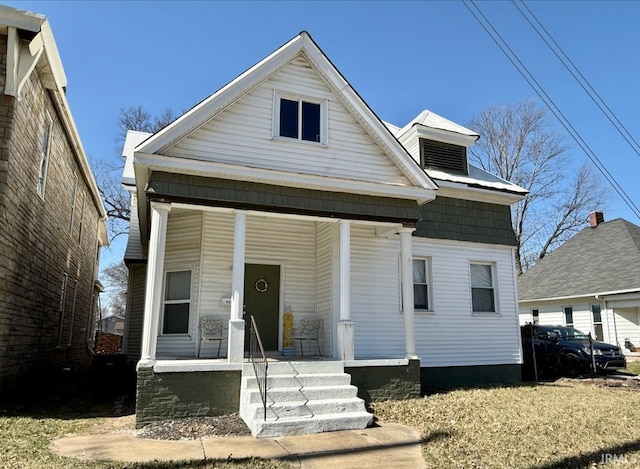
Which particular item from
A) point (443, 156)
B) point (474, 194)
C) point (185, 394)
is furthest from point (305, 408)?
point (443, 156)

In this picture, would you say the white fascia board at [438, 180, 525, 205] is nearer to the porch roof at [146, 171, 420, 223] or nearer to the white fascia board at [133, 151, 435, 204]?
the white fascia board at [133, 151, 435, 204]

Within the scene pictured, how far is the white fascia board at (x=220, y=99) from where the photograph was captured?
28.1 ft

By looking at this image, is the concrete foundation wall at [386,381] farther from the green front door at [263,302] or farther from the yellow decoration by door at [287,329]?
the green front door at [263,302]

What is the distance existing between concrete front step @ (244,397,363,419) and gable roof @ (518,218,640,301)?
15870mm

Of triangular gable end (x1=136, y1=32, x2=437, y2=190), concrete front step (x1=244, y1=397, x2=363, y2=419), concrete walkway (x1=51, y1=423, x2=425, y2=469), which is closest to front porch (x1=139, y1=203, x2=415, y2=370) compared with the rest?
triangular gable end (x1=136, y1=32, x2=437, y2=190)

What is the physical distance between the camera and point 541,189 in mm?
31656

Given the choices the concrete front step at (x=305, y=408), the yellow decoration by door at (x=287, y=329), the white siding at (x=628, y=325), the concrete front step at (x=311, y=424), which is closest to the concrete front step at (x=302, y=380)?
the concrete front step at (x=305, y=408)

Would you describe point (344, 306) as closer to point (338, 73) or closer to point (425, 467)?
point (425, 467)

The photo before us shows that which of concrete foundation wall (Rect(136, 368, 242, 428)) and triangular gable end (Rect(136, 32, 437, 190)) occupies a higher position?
triangular gable end (Rect(136, 32, 437, 190))

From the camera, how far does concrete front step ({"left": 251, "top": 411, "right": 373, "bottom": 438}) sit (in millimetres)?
6852

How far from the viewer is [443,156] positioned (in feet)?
43.8

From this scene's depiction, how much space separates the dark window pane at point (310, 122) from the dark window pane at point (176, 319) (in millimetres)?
4625

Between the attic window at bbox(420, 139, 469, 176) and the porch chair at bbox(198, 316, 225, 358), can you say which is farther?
the attic window at bbox(420, 139, 469, 176)

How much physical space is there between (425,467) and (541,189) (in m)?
30.0
